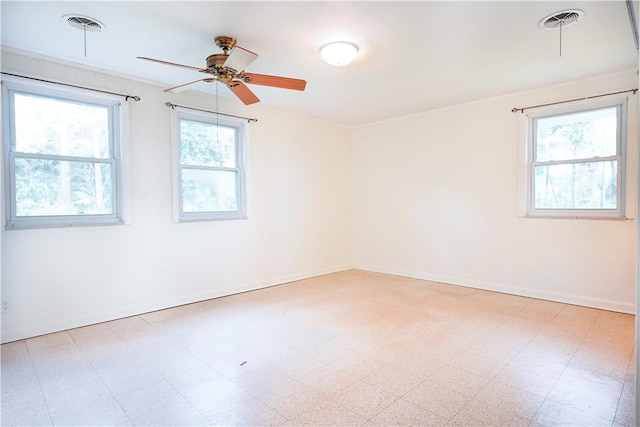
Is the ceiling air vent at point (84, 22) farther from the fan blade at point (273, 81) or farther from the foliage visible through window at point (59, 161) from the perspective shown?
the fan blade at point (273, 81)

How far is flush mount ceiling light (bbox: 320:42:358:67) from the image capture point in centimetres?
287

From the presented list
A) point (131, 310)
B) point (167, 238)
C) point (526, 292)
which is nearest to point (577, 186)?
point (526, 292)

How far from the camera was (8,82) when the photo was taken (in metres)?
3.03

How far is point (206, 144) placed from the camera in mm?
4406

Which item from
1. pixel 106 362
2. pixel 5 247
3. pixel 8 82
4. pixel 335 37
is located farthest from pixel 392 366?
pixel 8 82

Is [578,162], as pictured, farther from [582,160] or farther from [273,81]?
[273,81]

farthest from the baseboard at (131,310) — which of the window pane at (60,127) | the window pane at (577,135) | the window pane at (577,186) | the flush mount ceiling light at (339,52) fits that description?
the window pane at (577,135)

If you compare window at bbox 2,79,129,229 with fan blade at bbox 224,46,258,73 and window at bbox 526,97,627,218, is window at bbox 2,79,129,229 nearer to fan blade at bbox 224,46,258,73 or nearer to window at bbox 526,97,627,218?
fan blade at bbox 224,46,258,73

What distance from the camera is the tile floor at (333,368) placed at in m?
2.00

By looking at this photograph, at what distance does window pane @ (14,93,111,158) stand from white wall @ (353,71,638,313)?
13.0 feet

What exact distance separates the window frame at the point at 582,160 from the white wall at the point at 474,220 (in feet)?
0.26

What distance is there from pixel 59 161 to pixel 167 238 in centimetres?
128

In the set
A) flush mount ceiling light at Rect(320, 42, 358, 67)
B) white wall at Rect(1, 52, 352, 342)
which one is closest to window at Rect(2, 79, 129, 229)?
white wall at Rect(1, 52, 352, 342)

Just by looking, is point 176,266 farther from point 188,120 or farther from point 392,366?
point 392,366
